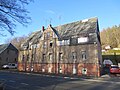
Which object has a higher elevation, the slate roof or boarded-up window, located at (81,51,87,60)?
the slate roof

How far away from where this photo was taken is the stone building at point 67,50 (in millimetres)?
34656

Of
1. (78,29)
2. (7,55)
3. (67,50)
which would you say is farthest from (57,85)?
(7,55)

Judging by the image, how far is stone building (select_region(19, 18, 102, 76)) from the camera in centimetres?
3466

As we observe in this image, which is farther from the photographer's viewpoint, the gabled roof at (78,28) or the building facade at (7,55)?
the building facade at (7,55)

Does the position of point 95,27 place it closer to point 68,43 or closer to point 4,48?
point 68,43

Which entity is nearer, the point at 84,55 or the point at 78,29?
the point at 84,55

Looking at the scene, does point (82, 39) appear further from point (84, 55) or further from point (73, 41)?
point (84, 55)

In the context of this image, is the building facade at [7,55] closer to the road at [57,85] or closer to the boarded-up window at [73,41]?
the boarded-up window at [73,41]

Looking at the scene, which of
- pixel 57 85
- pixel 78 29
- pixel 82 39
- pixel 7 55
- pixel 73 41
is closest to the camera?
pixel 57 85

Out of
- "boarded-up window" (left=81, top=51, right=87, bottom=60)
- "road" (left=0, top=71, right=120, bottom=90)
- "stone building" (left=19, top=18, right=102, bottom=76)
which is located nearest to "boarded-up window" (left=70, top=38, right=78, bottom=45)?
"stone building" (left=19, top=18, right=102, bottom=76)

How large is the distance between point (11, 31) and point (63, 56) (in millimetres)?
24340

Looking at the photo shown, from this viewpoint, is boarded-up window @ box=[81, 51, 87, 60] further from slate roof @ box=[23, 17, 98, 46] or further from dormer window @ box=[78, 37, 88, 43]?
slate roof @ box=[23, 17, 98, 46]

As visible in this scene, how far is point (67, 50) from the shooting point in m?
38.8

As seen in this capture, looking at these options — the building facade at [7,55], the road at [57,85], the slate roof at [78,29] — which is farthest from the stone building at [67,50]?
the building facade at [7,55]
